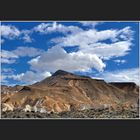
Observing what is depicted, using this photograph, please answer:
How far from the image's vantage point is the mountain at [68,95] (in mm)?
20422

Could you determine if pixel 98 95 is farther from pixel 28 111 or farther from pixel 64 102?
pixel 28 111

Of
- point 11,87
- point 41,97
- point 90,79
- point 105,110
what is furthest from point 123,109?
point 11,87

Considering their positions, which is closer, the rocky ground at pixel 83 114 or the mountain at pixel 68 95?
the rocky ground at pixel 83 114

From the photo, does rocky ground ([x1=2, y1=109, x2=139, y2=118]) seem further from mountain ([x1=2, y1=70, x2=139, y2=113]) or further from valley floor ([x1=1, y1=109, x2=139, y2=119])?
mountain ([x1=2, y1=70, x2=139, y2=113])

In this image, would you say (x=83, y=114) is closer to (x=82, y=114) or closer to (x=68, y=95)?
(x=82, y=114)

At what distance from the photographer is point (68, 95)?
23.0 m

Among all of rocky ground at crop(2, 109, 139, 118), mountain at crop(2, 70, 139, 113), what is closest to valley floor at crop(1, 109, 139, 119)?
rocky ground at crop(2, 109, 139, 118)

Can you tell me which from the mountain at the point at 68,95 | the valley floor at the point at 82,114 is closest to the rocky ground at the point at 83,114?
the valley floor at the point at 82,114

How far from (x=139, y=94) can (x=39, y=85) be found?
405 cm

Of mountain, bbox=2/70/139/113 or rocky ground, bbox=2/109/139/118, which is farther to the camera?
mountain, bbox=2/70/139/113

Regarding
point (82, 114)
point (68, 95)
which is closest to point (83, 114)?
point (82, 114)

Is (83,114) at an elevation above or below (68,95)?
below

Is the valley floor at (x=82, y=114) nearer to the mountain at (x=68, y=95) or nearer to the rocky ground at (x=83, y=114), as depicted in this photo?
the rocky ground at (x=83, y=114)

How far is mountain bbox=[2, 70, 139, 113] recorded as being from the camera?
20422mm
